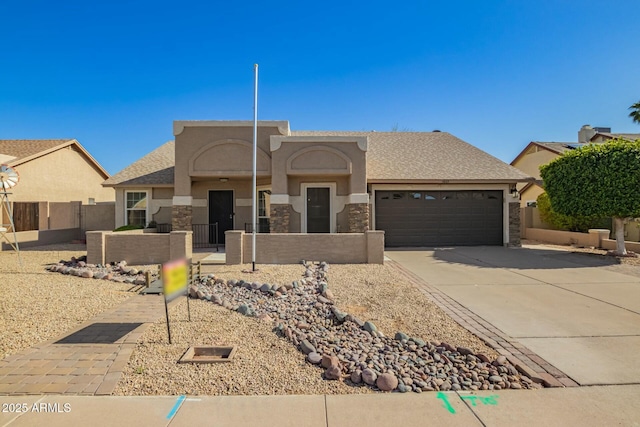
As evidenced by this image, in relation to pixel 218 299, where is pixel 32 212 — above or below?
above

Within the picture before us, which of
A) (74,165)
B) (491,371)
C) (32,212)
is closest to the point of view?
(491,371)

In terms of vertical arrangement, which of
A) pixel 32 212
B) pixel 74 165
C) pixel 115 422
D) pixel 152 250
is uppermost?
pixel 74 165

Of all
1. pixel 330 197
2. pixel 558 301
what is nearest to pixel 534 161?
pixel 330 197

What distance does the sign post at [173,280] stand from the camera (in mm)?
4385

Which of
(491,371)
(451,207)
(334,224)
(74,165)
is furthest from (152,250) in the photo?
(74,165)

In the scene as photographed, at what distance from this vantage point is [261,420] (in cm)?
315

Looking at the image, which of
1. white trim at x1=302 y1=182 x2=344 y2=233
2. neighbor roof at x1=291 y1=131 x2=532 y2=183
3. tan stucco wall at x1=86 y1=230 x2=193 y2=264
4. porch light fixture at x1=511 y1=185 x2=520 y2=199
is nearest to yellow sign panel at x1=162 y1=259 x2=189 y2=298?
tan stucco wall at x1=86 y1=230 x2=193 y2=264

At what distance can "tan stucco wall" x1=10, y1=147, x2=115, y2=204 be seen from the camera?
779 inches

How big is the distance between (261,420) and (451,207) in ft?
46.6

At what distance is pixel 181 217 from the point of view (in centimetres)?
1452

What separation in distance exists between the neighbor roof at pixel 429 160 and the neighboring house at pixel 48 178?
14.0 m

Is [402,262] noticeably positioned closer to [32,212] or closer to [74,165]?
[32,212]

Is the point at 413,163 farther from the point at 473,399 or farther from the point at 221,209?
the point at 473,399

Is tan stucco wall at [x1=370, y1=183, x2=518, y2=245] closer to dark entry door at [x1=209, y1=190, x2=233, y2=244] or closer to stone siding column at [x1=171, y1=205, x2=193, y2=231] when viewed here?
dark entry door at [x1=209, y1=190, x2=233, y2=244]
